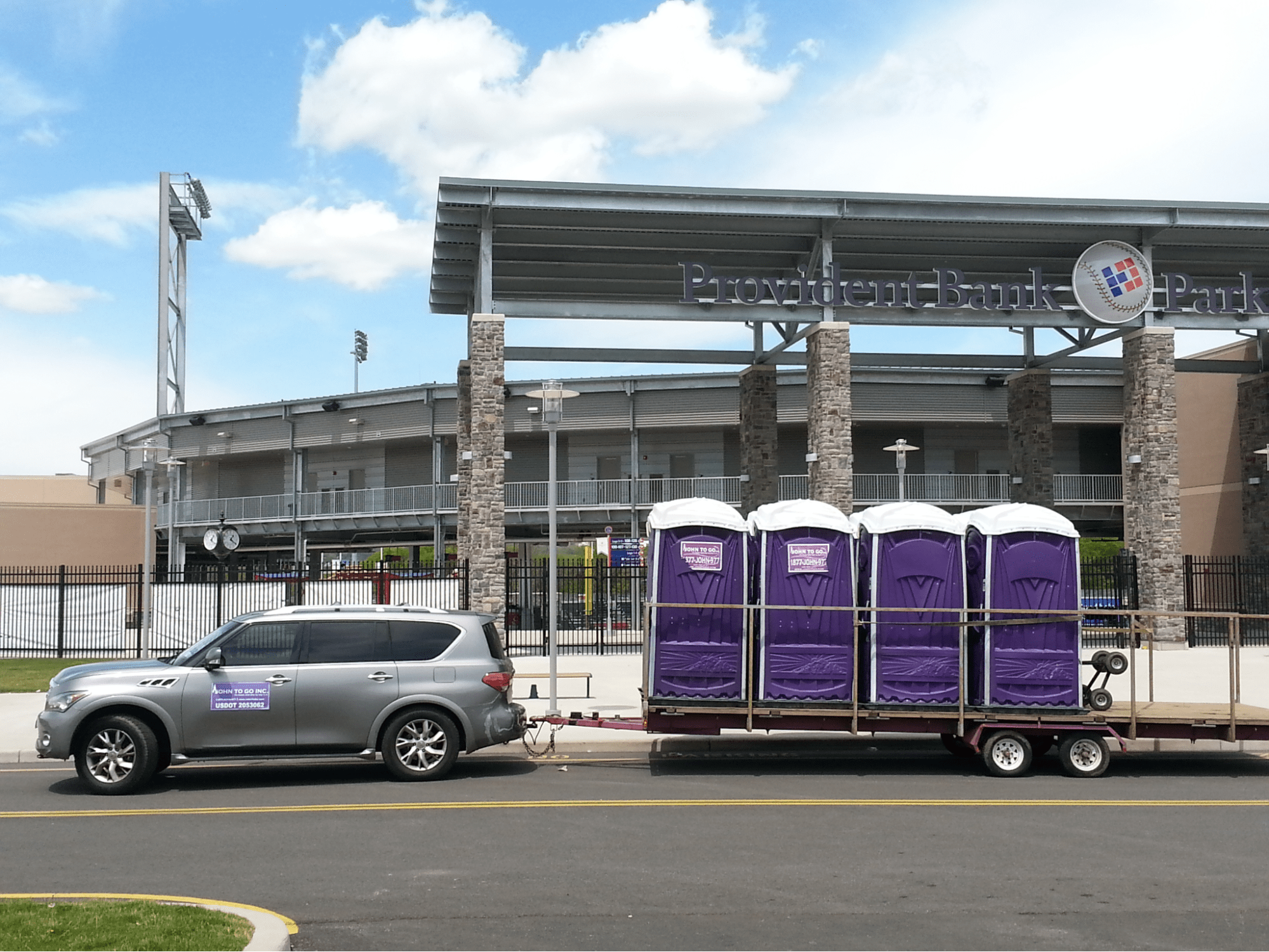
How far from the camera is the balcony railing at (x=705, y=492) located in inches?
1844

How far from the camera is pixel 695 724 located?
12.6 metres

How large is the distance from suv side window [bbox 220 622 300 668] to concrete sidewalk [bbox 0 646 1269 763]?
10.9 feet

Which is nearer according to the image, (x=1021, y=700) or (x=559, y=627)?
(x=1021, y=700)

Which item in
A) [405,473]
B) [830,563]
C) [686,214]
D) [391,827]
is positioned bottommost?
[391,827]

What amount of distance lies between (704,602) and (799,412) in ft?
113

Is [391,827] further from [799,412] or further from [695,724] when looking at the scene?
[799,412]

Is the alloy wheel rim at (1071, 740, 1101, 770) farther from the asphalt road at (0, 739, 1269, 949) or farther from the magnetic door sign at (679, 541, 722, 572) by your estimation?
the magnetic door sign at (679, 541, 722, 572)

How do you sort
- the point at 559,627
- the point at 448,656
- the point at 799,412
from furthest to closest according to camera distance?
the point at 799,412, the point at 559,627, the point at 448,656

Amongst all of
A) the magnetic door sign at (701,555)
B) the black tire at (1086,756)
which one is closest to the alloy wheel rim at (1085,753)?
the black tire at (1086,756)

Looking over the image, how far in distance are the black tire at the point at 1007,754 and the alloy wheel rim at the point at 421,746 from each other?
5.51 meters

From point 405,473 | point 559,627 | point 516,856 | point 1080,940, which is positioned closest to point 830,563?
point 516,856

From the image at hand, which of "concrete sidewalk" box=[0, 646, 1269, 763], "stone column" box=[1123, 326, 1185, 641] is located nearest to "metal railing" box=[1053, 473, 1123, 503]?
"stone column" box=[1123, 326, 1185, 641]

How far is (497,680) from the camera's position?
12.2 metres

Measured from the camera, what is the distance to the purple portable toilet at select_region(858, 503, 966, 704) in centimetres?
1269
